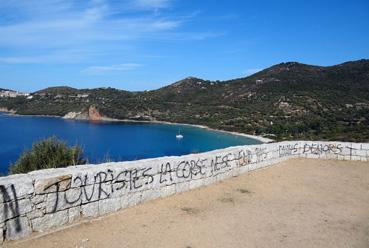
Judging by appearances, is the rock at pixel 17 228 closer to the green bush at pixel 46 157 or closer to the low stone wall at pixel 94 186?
Answer: the low stone wall at pixel 94 186

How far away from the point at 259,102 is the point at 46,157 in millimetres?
83081

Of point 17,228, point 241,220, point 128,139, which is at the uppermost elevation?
point 17,228

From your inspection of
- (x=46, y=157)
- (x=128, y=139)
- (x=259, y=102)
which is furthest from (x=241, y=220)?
(x=259, y=102)

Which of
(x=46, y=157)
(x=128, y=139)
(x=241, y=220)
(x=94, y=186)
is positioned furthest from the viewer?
(x=128, y=139)

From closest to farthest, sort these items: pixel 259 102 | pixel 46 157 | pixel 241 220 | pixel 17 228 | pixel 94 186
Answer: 1. pixel 17 228
2. pixel 94 186
3. pixel 241 220
4. pixel 46 157
5. pixel 259 102

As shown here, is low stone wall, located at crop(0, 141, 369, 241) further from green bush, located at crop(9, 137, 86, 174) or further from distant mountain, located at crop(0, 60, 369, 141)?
distant mountain, located at crop(0, 60, 369, 141)

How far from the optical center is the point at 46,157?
33.0 ft

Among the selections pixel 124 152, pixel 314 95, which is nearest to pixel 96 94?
pixel 124 152

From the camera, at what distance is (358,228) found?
650cm

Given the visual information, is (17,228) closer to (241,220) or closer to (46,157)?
(241,220)

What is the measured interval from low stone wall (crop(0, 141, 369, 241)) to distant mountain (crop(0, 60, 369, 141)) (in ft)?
110

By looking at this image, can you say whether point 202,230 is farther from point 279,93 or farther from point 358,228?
point 279,93

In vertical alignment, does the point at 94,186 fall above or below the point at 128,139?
above

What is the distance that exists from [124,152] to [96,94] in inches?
3227
